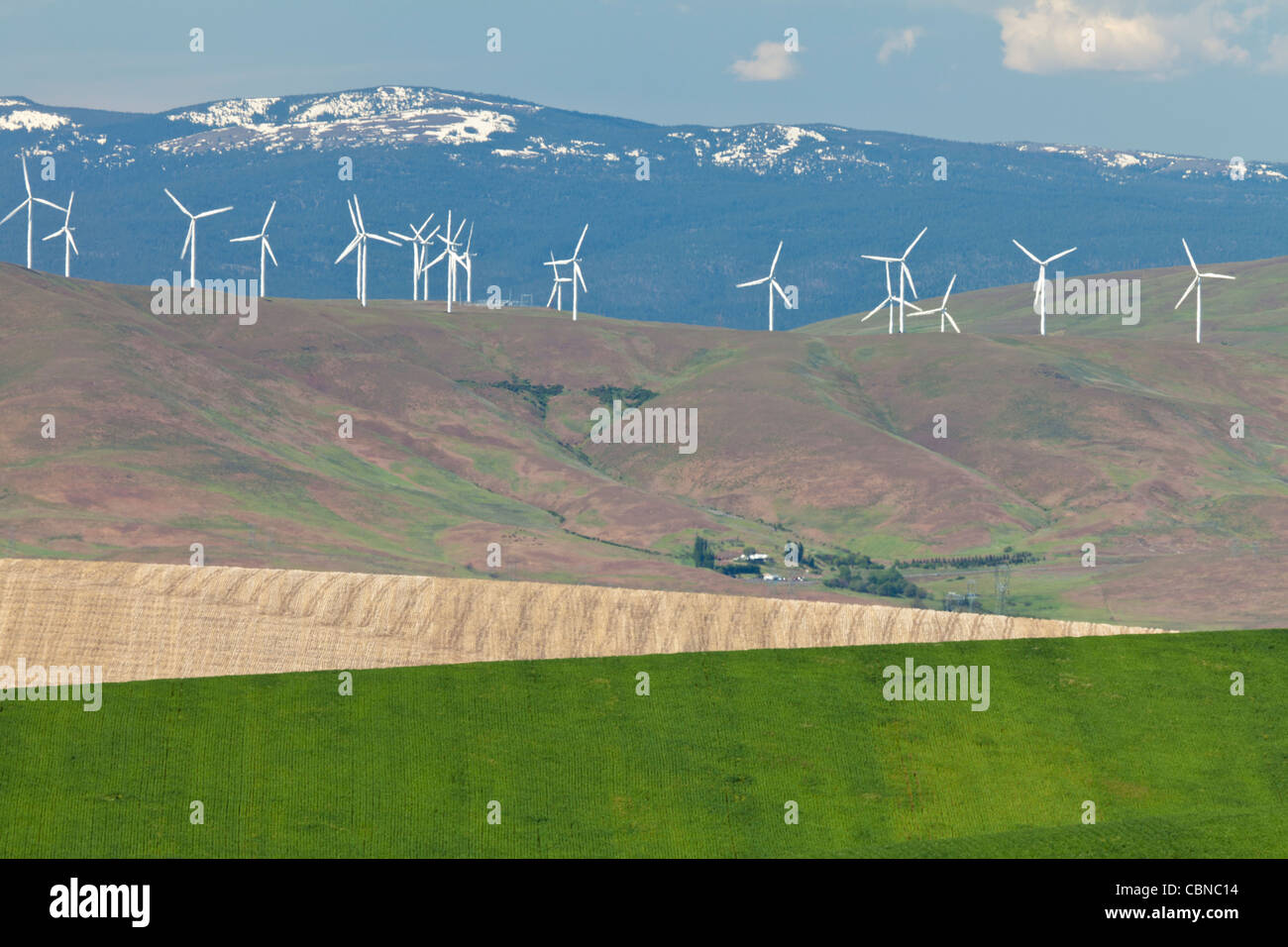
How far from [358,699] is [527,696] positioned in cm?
643

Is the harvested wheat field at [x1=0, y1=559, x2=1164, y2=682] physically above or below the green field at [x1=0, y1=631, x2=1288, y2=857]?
above

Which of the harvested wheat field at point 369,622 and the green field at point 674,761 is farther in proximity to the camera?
the harvested wheat field at point 369,622

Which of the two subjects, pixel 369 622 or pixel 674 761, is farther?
pixel 369 622

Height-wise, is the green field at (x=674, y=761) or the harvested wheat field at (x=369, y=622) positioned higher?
the harvested wheat field at (x=369, y=622)

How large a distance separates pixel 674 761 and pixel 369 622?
1077 inches

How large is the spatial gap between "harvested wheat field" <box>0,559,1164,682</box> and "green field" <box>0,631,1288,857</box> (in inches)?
189

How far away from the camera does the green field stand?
5844 cm

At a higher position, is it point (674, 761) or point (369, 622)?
point (369, 622)

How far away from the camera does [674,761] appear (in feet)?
213

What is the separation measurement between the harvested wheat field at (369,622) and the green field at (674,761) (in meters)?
4.80

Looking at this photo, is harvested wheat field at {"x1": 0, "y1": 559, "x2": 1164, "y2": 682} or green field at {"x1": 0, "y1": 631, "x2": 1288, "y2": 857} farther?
harvested wheat field at {"x1": 0, "y1": 559, "x2": 1164, "y2": 682}

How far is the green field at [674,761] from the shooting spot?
58.4m

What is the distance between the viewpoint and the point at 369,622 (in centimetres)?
8800

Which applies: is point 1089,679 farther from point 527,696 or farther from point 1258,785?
point 527,696
